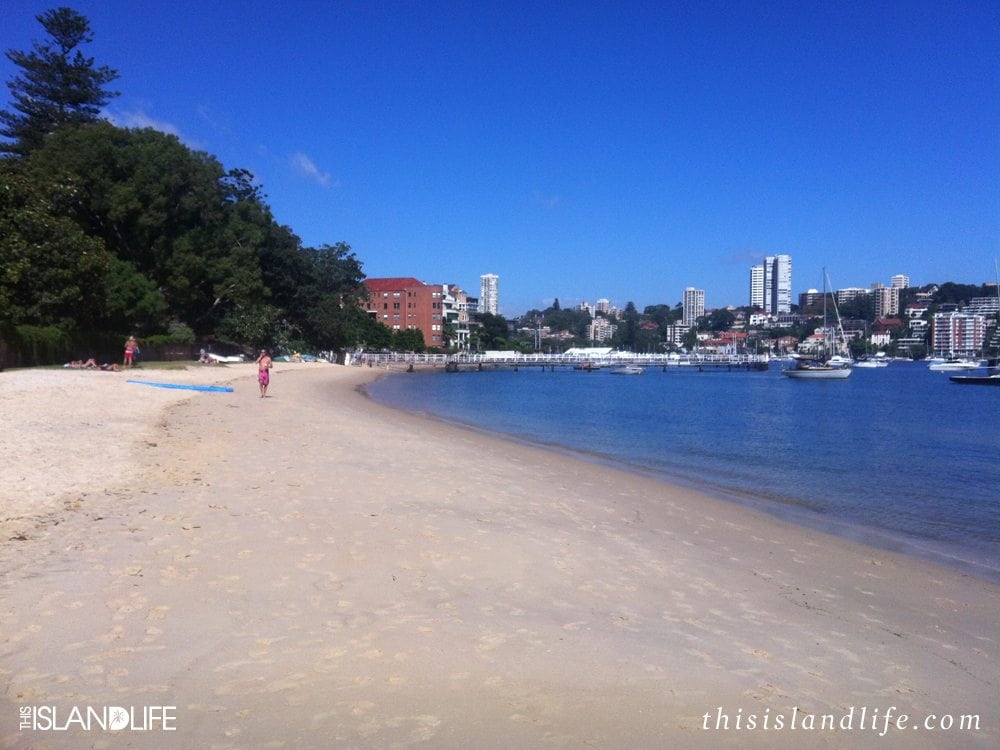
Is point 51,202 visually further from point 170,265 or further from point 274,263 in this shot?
point 274,263

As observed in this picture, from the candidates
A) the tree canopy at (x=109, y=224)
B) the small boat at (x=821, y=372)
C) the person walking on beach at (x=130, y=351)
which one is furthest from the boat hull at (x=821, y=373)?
the person walking on beach at (x=130, y=351)

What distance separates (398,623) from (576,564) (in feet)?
8.66

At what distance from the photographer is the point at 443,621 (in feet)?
17.5

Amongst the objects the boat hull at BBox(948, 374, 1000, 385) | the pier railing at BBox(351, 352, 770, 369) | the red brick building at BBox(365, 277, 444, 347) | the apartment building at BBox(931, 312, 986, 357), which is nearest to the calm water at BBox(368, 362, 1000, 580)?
the boat hull at BBox(948, 374, 1000, 385)

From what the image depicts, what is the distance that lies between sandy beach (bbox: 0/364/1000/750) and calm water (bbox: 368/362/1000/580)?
2605mm

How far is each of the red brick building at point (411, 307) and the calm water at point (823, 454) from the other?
97.9 metres

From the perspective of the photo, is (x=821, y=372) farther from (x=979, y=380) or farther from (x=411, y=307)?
(x=411, y=307)

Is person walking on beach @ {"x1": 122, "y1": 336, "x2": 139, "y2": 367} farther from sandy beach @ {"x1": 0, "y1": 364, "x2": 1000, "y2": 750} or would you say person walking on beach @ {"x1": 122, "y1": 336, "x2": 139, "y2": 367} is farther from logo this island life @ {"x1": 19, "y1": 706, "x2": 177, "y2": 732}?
logo this island life @ {"x1": 19, "y1": 706, "x2": 177, "y2": 732}

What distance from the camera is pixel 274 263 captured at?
71812mm

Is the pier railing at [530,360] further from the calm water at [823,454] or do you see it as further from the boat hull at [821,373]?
the calm water at [823,454]

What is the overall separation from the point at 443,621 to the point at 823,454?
20.2m

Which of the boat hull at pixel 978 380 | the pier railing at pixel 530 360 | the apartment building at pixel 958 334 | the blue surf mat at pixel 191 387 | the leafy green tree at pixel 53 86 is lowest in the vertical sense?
the boat hull at pixel 978 380

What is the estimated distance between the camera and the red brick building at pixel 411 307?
143500 millimetres

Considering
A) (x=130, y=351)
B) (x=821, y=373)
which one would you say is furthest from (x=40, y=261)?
(x=821, y=373)
